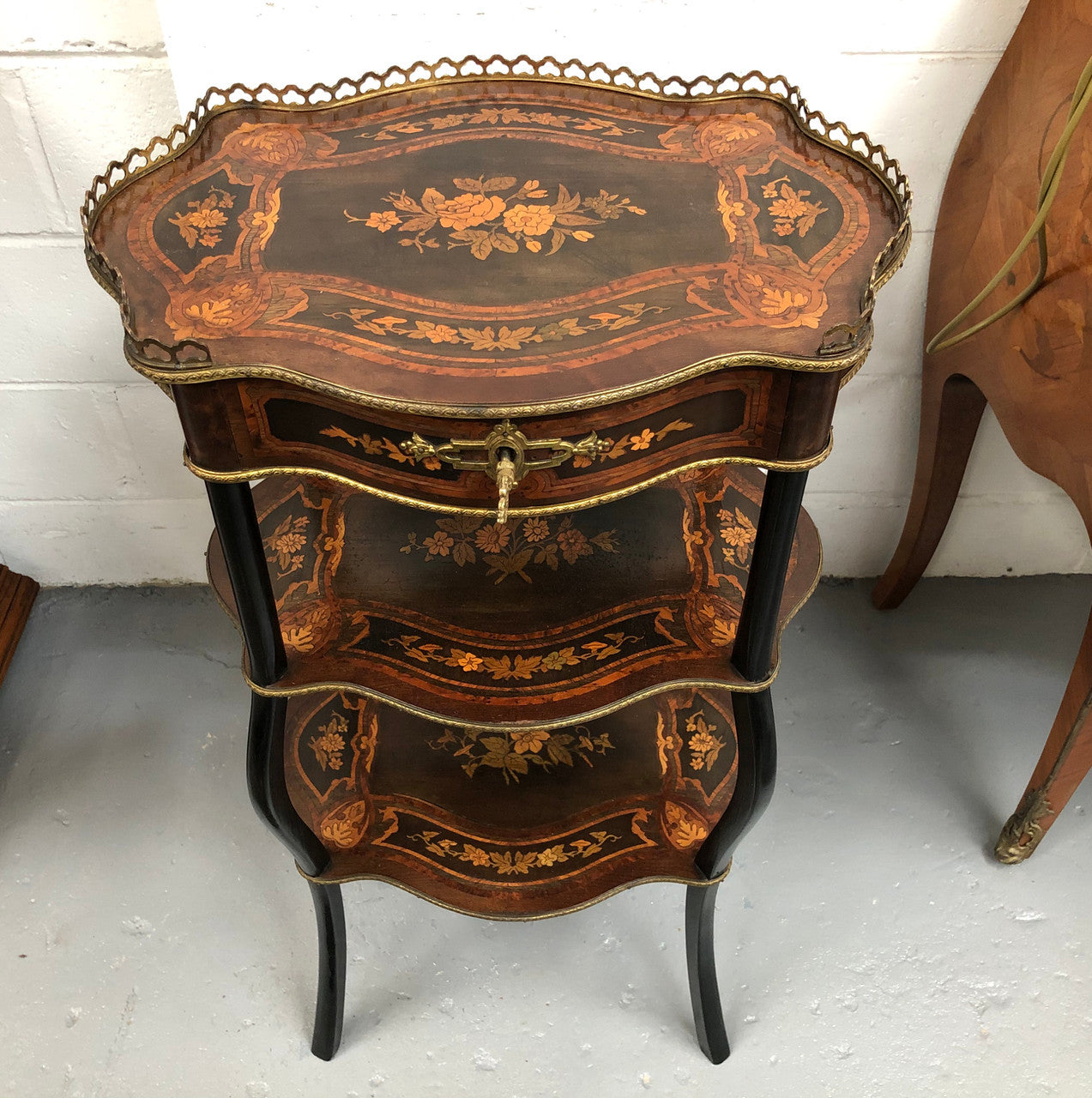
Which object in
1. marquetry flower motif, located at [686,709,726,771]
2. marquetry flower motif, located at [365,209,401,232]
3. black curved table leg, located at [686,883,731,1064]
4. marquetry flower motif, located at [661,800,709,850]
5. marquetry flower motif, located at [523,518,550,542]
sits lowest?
black curved table leg, located at [686,883,731,1064]

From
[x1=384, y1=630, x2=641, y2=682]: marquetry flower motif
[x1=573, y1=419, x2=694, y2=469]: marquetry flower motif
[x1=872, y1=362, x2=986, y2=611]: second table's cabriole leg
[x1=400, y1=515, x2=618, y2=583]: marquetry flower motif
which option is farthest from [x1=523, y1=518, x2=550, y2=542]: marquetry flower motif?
[x1=872, y1=362, x2=986, y2=611]: second table's cabriole leg

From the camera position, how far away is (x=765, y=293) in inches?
35.6

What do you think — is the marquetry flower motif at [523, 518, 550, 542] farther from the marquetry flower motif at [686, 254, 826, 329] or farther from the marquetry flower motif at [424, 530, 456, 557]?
the marquetry flower motif at [686, 254, 826, 329]

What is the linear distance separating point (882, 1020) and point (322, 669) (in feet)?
3.18

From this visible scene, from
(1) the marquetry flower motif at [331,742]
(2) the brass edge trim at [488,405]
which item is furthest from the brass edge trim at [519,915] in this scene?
(2) the brass edge trim at [488,405]

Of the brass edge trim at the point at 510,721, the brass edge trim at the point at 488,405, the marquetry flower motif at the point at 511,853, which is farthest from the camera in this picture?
the marquetry flower motif at the point at 511,853

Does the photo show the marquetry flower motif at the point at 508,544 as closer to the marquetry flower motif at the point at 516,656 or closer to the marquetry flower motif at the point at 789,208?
the marquetry flower motif at the point at 516,656

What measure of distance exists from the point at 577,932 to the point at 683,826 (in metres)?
0.36

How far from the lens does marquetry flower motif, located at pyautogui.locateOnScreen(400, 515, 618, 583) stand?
4.10 ft

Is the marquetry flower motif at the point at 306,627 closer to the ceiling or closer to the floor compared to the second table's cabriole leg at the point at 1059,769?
closer to the ceiling

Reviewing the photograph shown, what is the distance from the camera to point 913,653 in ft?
6.43

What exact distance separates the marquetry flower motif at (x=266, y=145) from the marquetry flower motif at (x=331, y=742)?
28.9 inches

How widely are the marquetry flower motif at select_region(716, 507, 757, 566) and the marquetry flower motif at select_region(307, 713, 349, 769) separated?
583 mm

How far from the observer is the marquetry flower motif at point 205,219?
0.97 m
